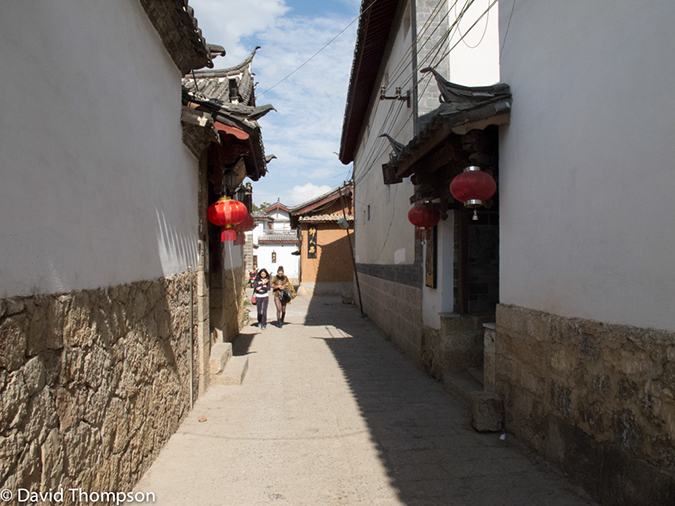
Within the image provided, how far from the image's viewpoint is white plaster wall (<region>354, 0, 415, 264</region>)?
8.17m

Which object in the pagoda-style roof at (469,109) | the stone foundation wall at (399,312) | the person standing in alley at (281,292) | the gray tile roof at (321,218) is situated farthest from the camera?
the gray tile roof at (321,218)

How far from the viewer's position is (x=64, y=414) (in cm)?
212

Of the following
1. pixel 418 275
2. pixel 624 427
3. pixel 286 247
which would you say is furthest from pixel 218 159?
pixel 286 247

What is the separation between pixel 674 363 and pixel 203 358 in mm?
4684

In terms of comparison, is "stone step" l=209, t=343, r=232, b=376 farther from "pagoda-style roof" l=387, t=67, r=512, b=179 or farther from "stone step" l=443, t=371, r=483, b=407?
"pagoda-style roof" l=387, t=67, r=512, b=179

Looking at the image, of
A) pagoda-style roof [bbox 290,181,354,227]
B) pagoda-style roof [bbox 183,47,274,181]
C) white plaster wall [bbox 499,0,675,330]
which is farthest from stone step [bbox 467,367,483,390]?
pagoda-style roof [bbox 290,181,354,227]

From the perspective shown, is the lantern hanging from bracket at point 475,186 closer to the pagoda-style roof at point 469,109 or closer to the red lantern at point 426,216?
the pagoda-style roof at point 469,109

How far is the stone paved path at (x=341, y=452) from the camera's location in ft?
10.5

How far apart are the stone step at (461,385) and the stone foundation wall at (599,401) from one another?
0.95m

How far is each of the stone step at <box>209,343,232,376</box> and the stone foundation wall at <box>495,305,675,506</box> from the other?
12.0 ft

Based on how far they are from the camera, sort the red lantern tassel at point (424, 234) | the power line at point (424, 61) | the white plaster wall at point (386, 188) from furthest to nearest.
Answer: the white plaster wall at point (386, 188) → the red lantern tassel at point (424, 234) → the power line at point (424, 61)

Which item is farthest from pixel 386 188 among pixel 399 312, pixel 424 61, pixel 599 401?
pixel 599 401

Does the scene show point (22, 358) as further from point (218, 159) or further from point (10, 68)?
point (218, 159)

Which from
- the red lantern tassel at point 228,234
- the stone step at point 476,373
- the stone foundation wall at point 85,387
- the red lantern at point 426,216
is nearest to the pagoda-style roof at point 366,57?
the red lantern at point 426,216
